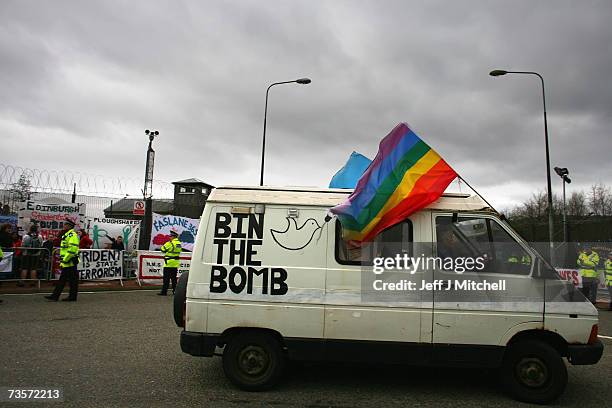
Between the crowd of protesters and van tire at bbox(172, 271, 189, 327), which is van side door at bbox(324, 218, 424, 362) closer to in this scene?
van tire at bbox(172, 271, 189, 327)

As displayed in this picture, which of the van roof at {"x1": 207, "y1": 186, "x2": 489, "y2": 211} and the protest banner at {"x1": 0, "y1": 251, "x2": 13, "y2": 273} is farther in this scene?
the protest banner at {"x1": 0, "y1": 251, "x2": 13, "y2": 273}

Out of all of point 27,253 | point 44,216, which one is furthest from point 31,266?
point 44,216

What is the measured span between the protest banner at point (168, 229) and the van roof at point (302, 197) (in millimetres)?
12836

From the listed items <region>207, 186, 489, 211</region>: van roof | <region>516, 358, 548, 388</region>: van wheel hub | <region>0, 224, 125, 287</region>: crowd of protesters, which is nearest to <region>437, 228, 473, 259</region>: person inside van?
<region>207, 186, 489, 211</region>: van roof

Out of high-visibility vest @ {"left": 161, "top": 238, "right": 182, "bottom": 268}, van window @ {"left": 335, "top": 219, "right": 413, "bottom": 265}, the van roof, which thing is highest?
the van roof

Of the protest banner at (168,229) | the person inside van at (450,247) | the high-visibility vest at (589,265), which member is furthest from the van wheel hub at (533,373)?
the protest banner at (168,229)

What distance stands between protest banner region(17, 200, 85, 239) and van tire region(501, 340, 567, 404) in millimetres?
14841

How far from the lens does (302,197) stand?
196 inches

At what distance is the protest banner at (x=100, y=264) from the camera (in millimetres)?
13719

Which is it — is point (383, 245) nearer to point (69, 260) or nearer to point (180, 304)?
point (180, 304)

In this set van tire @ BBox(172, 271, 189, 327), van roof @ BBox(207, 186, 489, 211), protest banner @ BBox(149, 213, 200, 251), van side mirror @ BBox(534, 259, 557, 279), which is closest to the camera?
van side mirror @ BBox(534, 259, 557, 279)

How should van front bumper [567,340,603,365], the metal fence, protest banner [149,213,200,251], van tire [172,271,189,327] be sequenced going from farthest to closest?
protest banner [149,213,200,251]
the metal fence
van tire [172,271,189,327]
van front bumper [567,340,603,365]

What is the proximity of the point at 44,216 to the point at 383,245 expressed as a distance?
14.2 m

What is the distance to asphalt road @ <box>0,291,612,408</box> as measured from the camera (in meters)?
4.56
